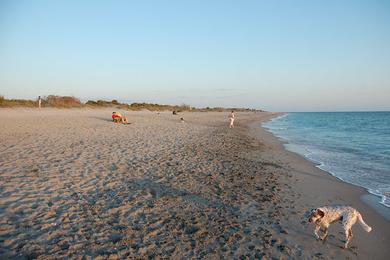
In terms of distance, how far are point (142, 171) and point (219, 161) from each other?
3.42 metres

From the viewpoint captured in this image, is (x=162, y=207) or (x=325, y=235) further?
(x=162, y=207)

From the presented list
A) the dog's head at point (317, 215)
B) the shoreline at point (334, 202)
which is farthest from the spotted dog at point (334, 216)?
the shoreline at point (334, 202)

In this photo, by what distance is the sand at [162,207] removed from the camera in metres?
4.83

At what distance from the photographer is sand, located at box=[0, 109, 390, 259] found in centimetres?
483

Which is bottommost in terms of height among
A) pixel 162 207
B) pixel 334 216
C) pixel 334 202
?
pixel 334 202

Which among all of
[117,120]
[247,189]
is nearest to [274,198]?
[247,189]

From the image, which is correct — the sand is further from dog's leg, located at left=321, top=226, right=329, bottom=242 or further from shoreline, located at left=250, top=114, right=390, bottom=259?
dog's leg, located at left=321, top=226, right=329, bottom=242

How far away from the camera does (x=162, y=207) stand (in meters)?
6.59

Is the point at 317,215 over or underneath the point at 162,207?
over

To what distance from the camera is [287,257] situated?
4.74 metres

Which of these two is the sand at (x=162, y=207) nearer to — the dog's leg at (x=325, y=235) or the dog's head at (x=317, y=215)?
the dog's leg at (x=325, y=235)

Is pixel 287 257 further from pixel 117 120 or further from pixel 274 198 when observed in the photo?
pixel 117 120

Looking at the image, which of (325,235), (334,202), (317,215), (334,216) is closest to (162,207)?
(317,215)

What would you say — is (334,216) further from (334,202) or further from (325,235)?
(334,202)
